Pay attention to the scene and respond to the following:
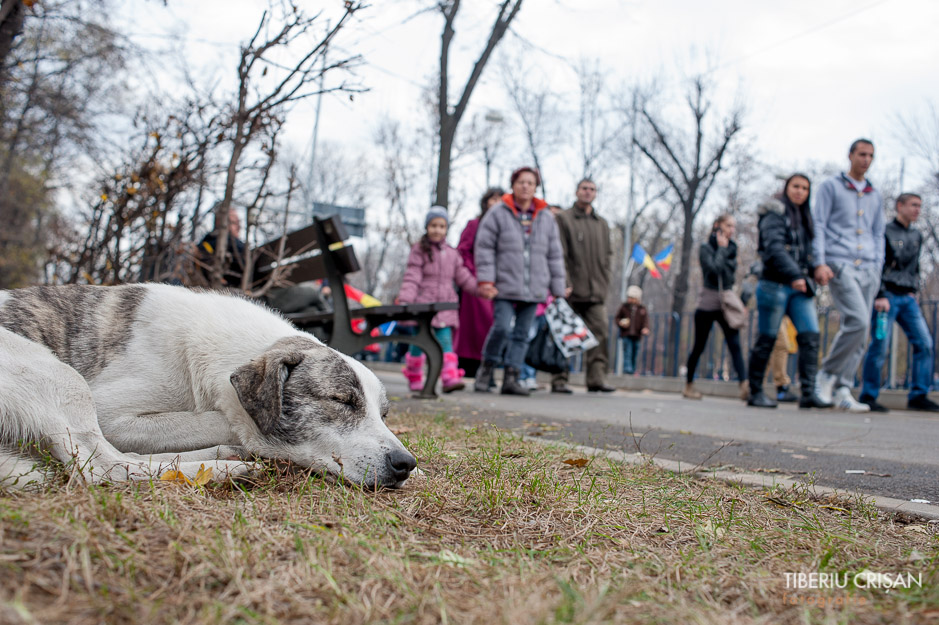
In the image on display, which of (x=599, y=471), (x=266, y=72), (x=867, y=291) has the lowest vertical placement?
(x=599, y=471)

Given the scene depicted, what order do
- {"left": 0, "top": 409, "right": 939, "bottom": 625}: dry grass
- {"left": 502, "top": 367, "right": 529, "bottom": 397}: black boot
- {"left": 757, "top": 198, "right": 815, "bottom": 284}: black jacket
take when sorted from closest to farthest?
{"left": 0, "top": 409, "right": 939, "bottom": 625}: dry grass → {"left": 757, "top": 198, "right": 815, "bottom": 284}: black jacket → {"left": 502, "top": 367, "right": 529, "bottom": 397}: black boot

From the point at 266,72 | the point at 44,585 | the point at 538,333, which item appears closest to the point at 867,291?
the point at 538,333

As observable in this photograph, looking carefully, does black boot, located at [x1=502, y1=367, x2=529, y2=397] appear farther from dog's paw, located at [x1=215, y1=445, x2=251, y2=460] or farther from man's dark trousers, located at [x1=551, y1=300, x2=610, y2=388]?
dog's paw, located at [x1=215, y1=445, x2=251, y2=460]

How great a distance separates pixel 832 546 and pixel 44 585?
2.11 meters

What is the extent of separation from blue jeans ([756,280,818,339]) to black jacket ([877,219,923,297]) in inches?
49.4

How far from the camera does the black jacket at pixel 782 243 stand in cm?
822

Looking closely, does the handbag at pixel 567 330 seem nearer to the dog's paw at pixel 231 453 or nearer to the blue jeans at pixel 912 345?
the blue jeans at pixel 912 345

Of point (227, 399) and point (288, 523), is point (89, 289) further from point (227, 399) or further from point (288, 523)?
point (288, 523)

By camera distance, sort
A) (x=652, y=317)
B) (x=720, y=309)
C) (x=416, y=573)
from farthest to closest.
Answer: (x=652, y=317) → (x=720, y=309) → (x=416, y=573)

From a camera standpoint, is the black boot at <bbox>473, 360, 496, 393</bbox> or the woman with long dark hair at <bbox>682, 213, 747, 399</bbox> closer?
the black boot at <bbox>473, 360, 496, 393</bbox>

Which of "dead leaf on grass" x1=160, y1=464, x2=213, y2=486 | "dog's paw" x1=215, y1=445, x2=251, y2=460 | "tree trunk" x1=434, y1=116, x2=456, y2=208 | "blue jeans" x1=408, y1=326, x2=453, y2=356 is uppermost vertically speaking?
"tree trunk" x1=434, y1=116, x2=456, y2=208

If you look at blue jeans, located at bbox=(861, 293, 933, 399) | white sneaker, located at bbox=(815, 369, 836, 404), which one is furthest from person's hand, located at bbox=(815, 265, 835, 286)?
blue jeans, located at bbox=(861, 293, 933, 399)

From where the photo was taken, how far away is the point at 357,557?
1.78m

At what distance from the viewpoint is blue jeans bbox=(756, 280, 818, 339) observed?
8.30 m
